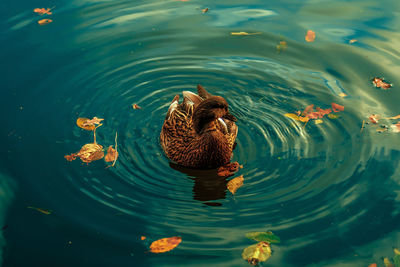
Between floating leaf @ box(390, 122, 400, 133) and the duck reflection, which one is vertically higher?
floating leaf @ box(390, 122, 400, 133)

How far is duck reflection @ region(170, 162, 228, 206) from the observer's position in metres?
5.15

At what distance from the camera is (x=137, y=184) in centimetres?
519

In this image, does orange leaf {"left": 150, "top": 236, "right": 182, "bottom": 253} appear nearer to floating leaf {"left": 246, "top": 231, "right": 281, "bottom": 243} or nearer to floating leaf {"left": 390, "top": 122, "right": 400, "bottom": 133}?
floating leaf {"left": 246, "top": 231, "right": 281, "bottom": 243}

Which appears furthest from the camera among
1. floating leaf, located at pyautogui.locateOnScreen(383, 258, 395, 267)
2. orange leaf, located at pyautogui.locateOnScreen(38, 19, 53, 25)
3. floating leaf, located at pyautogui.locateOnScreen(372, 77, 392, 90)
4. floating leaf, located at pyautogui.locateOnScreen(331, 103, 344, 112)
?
orange leaf, located at pyautogui.locateOnScreen(38, 19, 53, 25)

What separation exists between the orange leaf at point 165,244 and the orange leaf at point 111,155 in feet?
5.00

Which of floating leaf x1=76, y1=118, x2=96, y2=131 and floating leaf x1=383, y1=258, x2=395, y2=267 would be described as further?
floating leaf x1=76, y1=118, x2=96, y2=131

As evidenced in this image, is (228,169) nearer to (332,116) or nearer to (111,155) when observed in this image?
(111,155)

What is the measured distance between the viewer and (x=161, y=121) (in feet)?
21.4

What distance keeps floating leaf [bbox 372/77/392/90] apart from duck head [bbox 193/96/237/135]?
117 inches

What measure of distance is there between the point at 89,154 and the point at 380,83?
480 centimetres

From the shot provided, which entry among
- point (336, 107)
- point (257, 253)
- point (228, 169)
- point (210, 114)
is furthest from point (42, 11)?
point (257, 253)

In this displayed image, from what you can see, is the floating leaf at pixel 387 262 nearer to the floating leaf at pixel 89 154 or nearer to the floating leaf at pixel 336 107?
the floating leaf at pixel 336 107

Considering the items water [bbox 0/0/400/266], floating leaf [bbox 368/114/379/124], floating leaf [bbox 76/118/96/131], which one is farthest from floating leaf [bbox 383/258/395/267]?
floating leaf [bbox 76/118/96/131]

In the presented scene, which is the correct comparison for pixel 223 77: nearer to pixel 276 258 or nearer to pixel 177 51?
pixel 177 51
